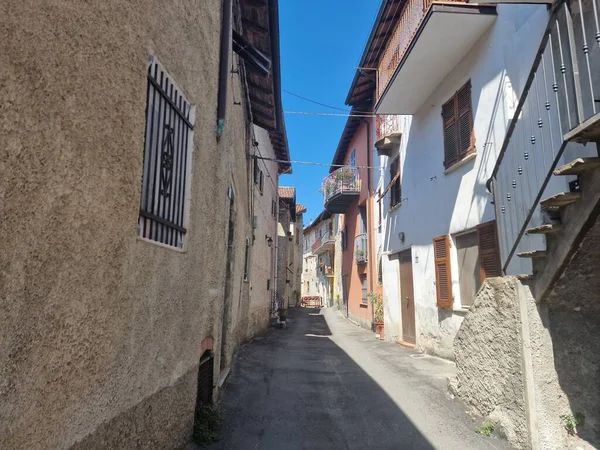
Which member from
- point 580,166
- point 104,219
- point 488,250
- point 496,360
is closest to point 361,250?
point 488,250

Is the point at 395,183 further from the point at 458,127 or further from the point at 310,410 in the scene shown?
the point at 310,410

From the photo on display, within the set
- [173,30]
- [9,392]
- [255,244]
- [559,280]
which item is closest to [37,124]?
[9,392]

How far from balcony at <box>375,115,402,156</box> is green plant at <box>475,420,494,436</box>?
8.55 m

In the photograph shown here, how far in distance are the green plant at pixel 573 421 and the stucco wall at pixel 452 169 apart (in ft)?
11.6

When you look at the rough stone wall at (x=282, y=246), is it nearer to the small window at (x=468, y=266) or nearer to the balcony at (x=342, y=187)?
the balcony at (x=342, y=187)

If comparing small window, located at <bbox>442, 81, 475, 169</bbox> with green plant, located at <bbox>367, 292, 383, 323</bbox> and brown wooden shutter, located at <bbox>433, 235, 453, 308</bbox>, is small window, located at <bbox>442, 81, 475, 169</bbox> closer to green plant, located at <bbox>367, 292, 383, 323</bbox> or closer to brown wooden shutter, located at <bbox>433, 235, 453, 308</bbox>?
brown wooden shutter, located at <bbox>433, 235, 453, 308</bbox>

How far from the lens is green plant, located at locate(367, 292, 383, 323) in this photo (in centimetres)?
1313

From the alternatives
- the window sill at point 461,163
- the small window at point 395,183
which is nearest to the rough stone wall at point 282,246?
the small window at point 395,183

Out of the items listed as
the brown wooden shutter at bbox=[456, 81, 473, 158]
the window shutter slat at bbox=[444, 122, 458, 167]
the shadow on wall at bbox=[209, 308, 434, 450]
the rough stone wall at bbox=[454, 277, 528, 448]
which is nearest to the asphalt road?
the shadow on wall at bbox=[209, 308, 434, 450]

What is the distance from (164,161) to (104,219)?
1037mm

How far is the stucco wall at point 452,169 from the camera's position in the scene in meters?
6.32

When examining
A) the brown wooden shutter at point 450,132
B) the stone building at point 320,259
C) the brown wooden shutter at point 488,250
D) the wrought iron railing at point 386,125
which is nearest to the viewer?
the brown wooden shutter at point 488,250

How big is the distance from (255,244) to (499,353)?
877cm

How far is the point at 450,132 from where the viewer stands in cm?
826
